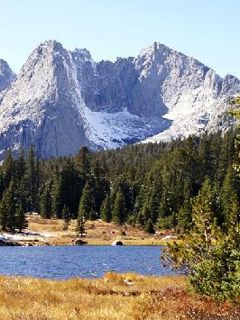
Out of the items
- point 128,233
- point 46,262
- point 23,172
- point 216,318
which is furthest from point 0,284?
point 23,172

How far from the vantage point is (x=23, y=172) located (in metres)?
168

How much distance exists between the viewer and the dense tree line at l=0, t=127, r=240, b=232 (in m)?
133

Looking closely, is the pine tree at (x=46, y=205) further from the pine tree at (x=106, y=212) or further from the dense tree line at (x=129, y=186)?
A: the pine tree at (x=106, y=212)

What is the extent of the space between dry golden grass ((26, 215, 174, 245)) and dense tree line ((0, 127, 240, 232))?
309 centimetres

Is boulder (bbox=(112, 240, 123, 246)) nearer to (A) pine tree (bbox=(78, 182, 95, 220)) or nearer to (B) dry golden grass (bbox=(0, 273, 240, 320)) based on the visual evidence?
(A) pine tree (bbox=(78, 182, 95, 220))

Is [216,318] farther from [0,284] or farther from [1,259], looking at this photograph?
[1,259]

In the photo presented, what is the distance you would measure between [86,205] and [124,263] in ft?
250

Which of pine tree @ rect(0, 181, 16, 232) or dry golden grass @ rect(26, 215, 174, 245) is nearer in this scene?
dry golden grass @ rect(26, 215, 174, 245)

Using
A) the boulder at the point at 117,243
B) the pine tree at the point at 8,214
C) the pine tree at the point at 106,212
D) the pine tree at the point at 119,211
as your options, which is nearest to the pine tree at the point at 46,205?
the pine tree at the point at 106,212

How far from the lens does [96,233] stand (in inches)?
4695

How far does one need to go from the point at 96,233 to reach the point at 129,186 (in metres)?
39.9

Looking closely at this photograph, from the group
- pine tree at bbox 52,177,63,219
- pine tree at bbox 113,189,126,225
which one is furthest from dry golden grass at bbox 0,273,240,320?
pine tree at bbox 52,177,63,219

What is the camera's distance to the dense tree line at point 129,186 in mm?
132750

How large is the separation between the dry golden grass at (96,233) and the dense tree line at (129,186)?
3089mm
